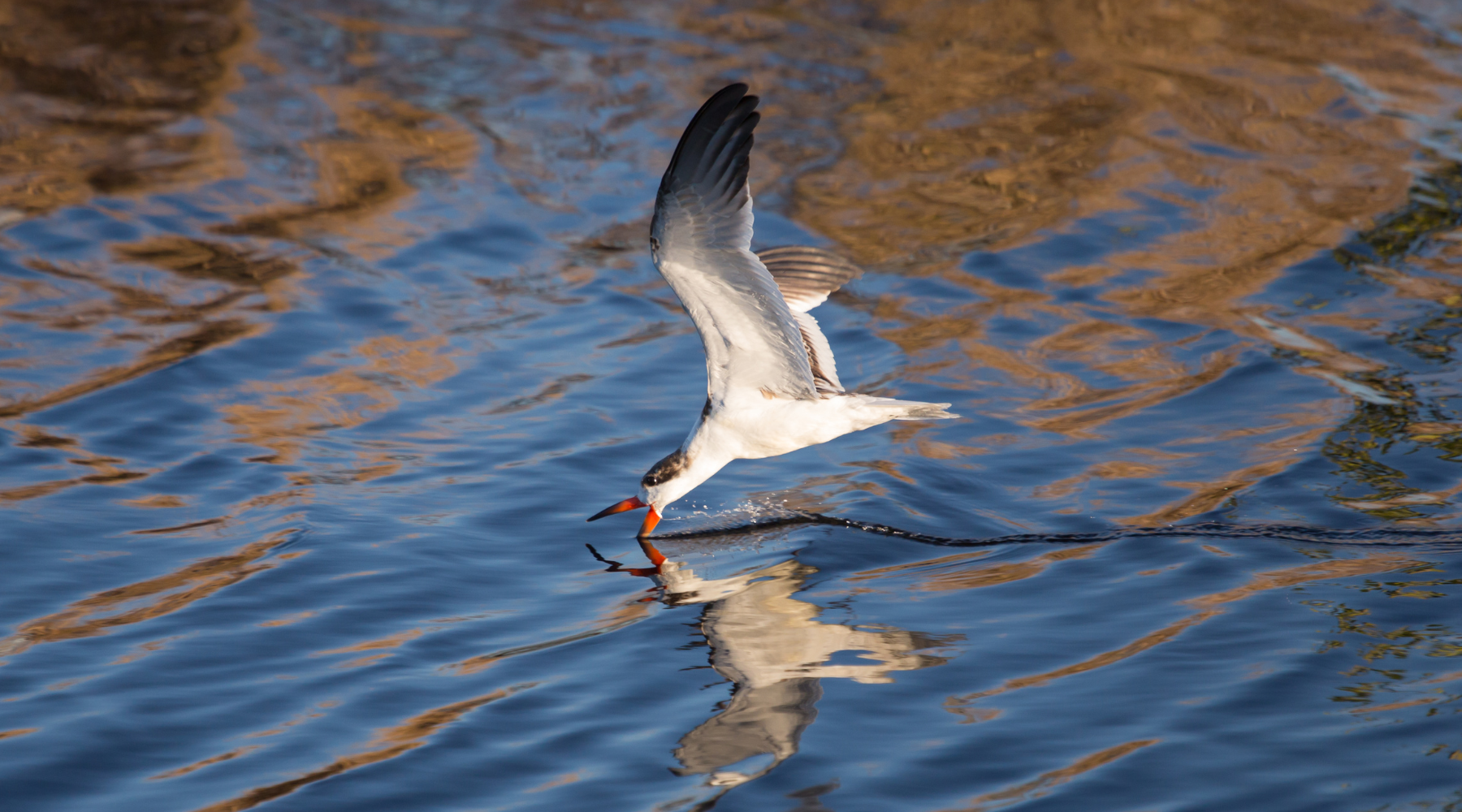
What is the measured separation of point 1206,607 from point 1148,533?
0.87 meters

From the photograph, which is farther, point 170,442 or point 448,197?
point 448,197

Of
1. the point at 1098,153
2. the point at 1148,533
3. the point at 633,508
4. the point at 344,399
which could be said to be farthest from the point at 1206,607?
the point at 1098,153

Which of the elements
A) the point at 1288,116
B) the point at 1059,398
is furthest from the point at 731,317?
the point at 1288,116

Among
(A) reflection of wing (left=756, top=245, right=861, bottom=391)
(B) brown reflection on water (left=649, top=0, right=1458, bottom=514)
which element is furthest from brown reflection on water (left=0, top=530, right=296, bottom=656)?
(B) brown reflection on water (left=649, top=0, right=1458, bottom=514)

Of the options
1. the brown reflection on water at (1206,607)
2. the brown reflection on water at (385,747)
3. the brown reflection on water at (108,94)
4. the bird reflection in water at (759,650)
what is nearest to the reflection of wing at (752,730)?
the bird reflection in water at (759,650)

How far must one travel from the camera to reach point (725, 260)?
18.6 ft

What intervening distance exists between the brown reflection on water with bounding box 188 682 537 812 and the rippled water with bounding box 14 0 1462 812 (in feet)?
0.08

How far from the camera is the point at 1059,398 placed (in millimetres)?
8508

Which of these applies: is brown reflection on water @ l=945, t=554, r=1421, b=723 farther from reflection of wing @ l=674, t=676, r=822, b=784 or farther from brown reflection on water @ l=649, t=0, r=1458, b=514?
brown reflection on water @ l=649, t=0, r=1458, b=514

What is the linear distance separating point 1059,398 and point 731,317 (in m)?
3.27

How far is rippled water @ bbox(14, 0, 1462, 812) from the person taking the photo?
4.95 meters

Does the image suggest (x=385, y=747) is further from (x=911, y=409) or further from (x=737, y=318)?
(x=911, y=409)

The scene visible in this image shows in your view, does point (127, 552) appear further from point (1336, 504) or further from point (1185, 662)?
point (1336, 504)

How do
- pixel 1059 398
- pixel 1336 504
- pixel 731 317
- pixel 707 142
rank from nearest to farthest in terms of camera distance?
pixel 707 142
pixel 731 317
pixel 1336 504
pixel 1059 398
